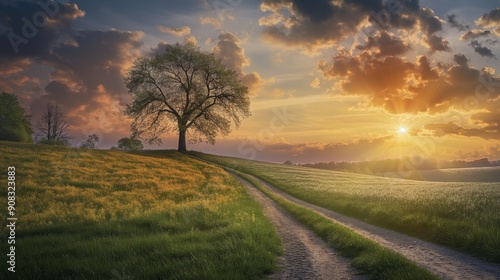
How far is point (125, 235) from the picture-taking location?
1195 centimetres

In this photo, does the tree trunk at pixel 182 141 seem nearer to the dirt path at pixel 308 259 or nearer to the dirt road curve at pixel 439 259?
the dirt path at pixel 308 259

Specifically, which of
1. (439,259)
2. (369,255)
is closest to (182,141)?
(369,255)

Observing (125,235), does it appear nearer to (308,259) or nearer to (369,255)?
(308,259)

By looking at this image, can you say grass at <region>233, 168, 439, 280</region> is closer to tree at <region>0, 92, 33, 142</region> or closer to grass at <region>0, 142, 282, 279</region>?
grass at <region>0, 142, 282, 279</region>

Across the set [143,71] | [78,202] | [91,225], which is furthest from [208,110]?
[91,225]

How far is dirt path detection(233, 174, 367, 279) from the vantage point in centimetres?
862

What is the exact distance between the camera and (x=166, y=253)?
9.33 m

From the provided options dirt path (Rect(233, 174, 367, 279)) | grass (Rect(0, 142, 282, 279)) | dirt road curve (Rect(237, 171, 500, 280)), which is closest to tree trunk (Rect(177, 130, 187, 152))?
grass (Rect(0, 142, 282, 279))

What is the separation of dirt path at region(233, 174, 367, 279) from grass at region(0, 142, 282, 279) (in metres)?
0.46

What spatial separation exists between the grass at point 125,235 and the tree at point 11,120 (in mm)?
54362

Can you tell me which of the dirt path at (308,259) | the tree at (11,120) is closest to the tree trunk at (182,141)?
the tree at (11,120)

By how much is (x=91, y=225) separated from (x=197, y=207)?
5528mm

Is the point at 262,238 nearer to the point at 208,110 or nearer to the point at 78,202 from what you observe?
the point at 78,202

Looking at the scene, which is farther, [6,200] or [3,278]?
[6,200]
